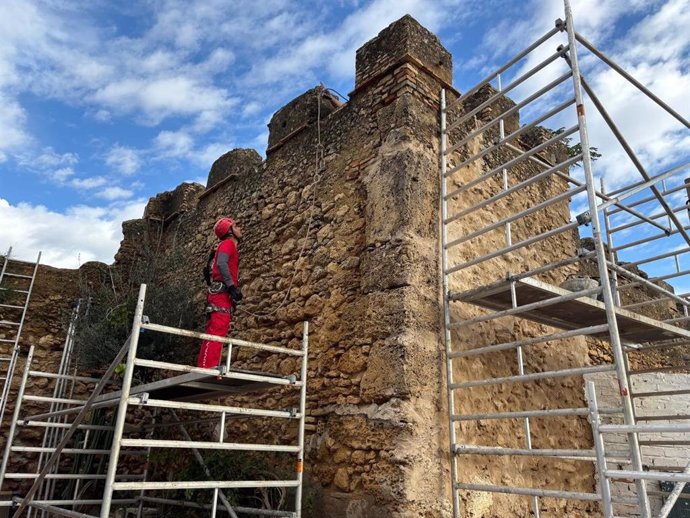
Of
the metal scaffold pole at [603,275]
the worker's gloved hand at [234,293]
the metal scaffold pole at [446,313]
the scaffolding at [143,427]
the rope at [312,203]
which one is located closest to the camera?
the metal scaffold pole at [603,275]

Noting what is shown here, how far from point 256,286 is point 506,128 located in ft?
11.0

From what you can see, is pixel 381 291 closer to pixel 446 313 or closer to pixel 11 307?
pixel 446 313

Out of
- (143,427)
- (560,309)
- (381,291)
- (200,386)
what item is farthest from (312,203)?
(143,427)

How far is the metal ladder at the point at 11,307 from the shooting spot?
6.31 m

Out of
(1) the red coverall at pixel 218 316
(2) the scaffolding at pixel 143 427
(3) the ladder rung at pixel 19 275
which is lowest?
(2) the scaffolding at pixel 143 427

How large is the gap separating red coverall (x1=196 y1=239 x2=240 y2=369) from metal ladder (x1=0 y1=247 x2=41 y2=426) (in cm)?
331

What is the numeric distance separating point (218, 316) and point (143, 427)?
1.85m

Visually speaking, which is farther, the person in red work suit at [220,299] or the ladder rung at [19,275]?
the ladder rung at [19,275]

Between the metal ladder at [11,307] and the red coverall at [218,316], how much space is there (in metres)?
3.31

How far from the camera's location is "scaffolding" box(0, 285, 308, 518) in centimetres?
316

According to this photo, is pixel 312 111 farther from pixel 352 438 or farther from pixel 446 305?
pixel 352 438

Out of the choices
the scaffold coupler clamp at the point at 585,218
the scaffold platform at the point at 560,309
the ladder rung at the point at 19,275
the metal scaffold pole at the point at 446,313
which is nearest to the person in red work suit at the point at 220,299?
the metal scaffold pole at the point at 446,313

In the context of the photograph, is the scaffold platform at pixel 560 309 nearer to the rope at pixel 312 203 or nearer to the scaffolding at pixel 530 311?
the scaffolding at pixel 530 311

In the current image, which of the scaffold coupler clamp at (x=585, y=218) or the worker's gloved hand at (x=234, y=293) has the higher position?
the scaffold coupler clamp at (x=585, y=218)
